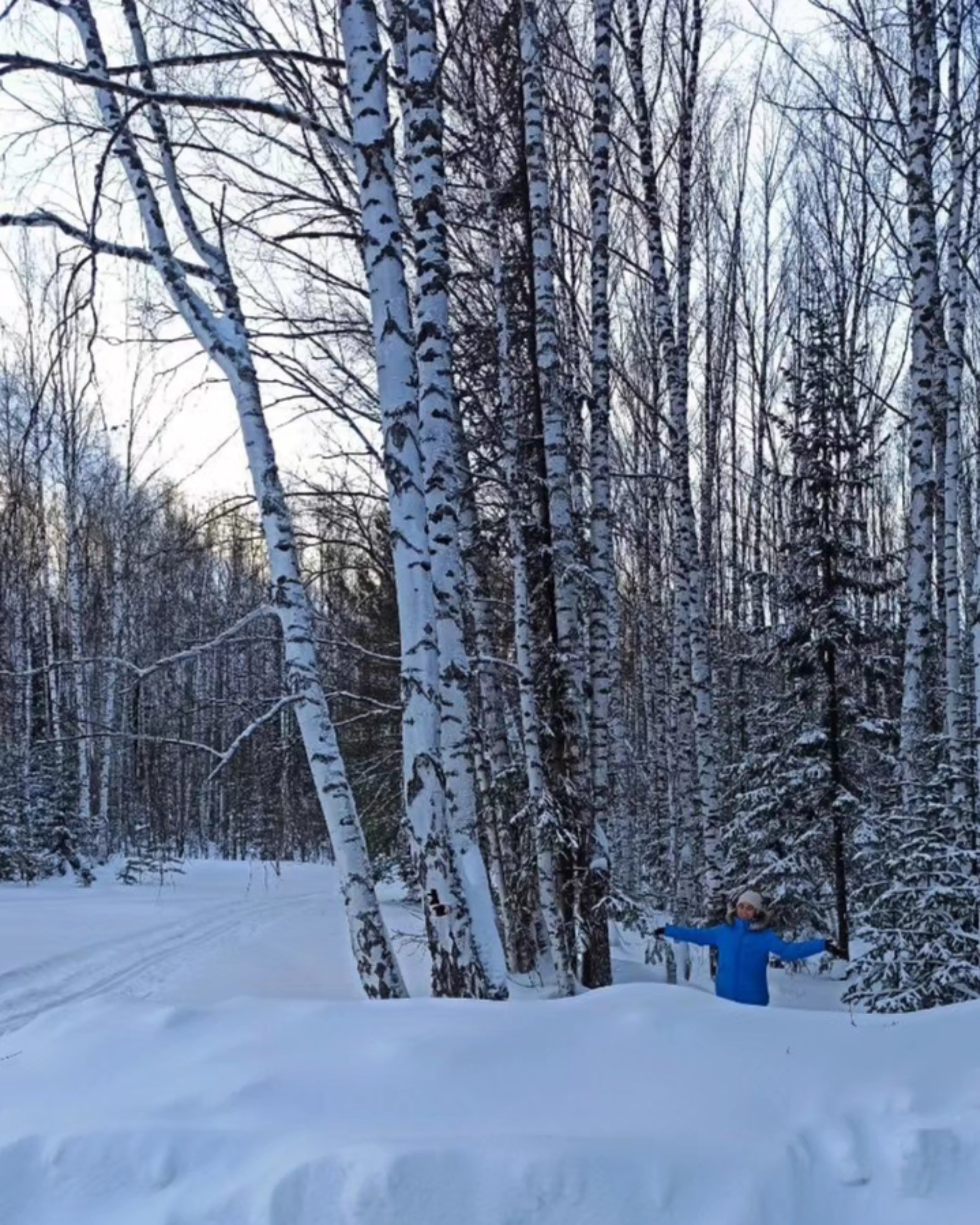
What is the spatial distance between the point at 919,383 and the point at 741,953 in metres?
5.48

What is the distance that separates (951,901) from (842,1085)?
619 cm

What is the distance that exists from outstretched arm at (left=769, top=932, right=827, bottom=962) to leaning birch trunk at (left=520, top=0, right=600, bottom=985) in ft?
9.78

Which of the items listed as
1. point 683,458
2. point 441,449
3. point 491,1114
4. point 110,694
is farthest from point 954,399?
point 110,694

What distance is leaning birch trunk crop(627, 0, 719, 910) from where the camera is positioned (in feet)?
35.7

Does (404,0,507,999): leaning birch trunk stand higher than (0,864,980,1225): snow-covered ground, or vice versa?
(404,0,507,999): leaning birch trunk

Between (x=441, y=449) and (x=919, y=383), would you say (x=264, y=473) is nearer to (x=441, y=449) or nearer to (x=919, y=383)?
(x=441, y=449)

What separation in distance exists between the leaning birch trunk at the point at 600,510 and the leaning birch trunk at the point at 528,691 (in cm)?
36

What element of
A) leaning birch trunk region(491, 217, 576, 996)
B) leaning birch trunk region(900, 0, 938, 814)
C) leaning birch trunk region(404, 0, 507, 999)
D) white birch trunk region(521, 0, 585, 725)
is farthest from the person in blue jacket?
leaning birch trunk region(900, 0, 938, 814)

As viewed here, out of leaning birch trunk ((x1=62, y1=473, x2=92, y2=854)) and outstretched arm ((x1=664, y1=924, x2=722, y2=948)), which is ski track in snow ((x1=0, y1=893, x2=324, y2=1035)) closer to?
outstretched arm ((x1=664, y1=924, x2=722, y2=948))

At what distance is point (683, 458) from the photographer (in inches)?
432

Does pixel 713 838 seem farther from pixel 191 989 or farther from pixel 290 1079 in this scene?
pixel 290 1079

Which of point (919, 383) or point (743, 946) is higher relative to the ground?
point (919, 383)

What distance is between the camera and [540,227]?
334 inches

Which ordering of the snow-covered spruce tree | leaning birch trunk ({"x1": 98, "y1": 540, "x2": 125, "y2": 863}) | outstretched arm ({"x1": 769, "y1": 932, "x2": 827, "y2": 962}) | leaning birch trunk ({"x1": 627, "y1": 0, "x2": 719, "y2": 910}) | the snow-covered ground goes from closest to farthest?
the snow-covered ground → outstretched arm ({"x1": 769, "y1": 932, "x2": 827, "y2": 962}) → leaning birch trunk ({"x1": 627, "y1": 0, "x2": 719, "y2": 910}) → the snow-covered spruce tree → leaning birch trunk ({"x1": 98, "y1": 540, "x2": 125, "y2": 863})
